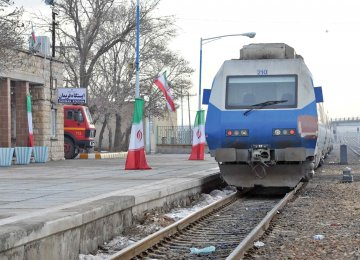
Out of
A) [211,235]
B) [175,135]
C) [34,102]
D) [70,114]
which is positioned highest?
[34,102]

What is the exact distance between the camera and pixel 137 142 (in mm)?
19188

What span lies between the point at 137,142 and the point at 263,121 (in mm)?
5554

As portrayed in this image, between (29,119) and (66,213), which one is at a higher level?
(29,119)

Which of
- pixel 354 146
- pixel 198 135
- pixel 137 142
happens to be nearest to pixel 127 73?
pixel 198 135

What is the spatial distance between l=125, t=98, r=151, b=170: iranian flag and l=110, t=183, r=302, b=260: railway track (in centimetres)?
578

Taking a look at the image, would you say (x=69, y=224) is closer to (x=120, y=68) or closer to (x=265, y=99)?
(x=265, y=99)

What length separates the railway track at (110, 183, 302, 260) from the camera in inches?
312

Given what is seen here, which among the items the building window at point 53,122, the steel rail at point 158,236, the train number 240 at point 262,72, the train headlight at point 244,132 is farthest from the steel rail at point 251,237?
the building window at point 53,122

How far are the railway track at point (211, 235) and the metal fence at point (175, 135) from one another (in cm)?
3996

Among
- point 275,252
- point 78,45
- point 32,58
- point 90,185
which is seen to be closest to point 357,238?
point 275,252

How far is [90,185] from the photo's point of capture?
13602 mm

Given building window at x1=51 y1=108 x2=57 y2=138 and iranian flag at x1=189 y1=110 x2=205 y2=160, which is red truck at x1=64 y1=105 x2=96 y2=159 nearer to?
building window at x1=51 y1=108 x2=57 y2=138

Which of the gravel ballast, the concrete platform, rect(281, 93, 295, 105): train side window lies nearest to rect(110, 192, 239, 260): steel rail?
the concrete platform

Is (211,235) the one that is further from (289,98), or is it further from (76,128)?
(76,128)
